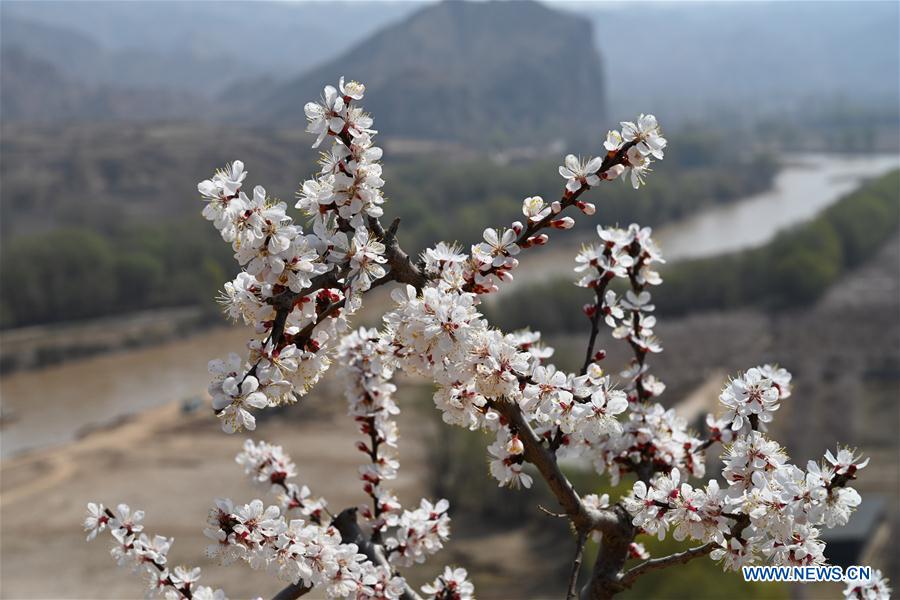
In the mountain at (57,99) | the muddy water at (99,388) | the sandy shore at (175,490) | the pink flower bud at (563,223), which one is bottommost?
the pink flower bud at (563,223)

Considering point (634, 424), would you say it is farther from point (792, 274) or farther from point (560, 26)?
point (560, 26)

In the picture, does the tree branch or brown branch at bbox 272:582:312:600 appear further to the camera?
the tree branch

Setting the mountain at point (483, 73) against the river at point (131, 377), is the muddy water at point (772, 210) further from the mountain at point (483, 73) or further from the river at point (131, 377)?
the mountain at point (483, 73)

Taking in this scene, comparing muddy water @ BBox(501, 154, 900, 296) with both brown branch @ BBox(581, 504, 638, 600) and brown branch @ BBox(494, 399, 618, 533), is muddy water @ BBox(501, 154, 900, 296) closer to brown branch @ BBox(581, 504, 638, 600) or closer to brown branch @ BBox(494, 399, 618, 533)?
brown branch @ BBox(581, 504, 638, 600)

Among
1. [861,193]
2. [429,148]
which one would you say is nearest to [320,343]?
[861,193]

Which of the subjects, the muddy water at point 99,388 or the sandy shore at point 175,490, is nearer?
the sandy shore at point 175,490

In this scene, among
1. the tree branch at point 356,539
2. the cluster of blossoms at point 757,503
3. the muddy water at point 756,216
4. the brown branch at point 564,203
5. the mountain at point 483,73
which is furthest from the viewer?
the mountain at point 483,73

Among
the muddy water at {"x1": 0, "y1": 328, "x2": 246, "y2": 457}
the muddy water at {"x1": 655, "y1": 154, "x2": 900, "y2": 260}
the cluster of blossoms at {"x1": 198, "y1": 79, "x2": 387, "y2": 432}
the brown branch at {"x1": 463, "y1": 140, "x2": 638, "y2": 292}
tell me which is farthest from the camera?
the muddy water at {"x1": 655, "y1": 154, "x2": 900, "y2": 260}

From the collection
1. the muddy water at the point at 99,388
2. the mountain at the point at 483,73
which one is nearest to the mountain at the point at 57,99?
the mountain at the point at 483,73

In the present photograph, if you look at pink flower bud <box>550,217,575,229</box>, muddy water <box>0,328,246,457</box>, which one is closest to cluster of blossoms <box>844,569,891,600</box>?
pink flower bud <box>550,217,575,229</box>
